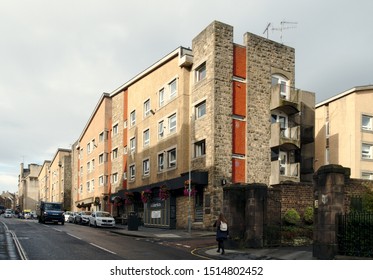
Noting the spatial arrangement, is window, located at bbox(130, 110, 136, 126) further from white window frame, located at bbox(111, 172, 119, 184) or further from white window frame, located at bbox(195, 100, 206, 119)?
white window frame, located at bbox(195, 100, 206, 119)

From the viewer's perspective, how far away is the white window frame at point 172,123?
39.2 meters

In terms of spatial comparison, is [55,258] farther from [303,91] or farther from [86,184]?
[86,184]

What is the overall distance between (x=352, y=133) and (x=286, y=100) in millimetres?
12033

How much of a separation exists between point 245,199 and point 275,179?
1413 cm

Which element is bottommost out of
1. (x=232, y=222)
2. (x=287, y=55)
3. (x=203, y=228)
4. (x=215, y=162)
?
(x=203, y=228)

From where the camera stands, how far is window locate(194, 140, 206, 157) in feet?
116

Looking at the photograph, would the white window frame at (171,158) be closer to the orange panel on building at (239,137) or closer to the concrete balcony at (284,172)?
the orange panel on building at (239,137)

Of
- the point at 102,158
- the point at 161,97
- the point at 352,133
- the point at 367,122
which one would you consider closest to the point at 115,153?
the point at 102,158

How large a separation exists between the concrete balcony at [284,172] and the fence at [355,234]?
1839 centimetres

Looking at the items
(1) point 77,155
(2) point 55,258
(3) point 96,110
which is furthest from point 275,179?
(1) point 77,155

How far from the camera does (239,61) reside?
35562 mm

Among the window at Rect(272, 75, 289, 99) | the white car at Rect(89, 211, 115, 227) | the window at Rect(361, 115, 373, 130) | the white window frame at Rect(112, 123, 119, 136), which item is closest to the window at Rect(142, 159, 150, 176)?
the white car at Rect(89, 211, 115, 227)

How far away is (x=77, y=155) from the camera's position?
7800 cm

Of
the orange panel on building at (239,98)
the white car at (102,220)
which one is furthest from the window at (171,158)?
the orange panel on building at (239,98)
